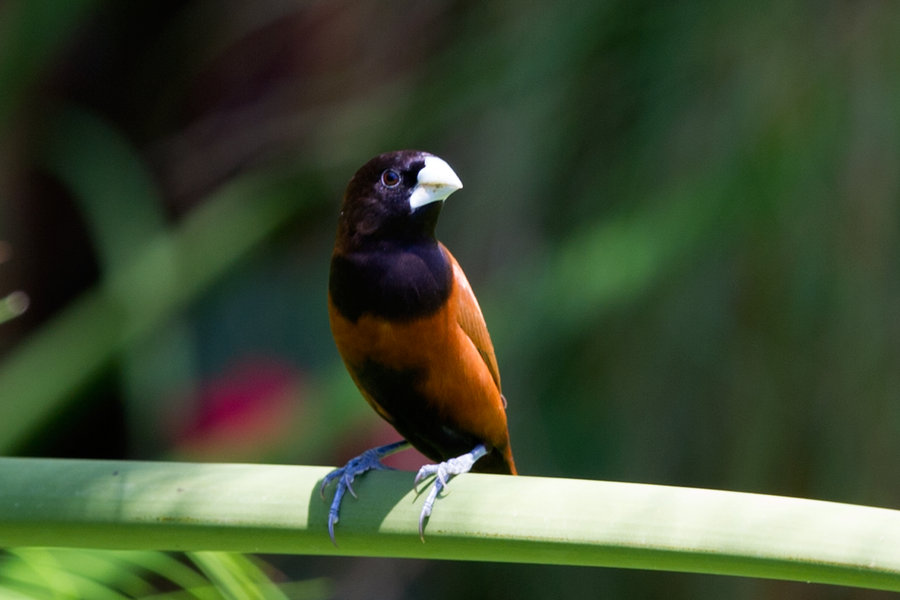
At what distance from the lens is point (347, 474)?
4.91ft

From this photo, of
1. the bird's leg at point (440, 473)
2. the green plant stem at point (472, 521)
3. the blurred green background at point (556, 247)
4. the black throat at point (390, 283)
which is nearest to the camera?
the green plant stem at point (472, 521)

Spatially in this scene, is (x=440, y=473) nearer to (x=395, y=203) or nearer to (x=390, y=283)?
(x=390, y=283)

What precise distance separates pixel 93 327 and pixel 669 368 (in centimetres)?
151

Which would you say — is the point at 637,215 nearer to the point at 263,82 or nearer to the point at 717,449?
the point at 717,449

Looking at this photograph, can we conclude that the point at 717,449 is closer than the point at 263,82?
Yes

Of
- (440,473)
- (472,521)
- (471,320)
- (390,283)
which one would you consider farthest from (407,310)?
(472,521)

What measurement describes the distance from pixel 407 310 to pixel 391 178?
222mm

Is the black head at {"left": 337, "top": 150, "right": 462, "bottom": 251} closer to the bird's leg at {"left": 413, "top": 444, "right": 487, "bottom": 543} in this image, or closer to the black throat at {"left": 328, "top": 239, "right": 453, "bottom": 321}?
the black throat at {"left": 328, "top": 239, "right": 453, "bottom": 321}

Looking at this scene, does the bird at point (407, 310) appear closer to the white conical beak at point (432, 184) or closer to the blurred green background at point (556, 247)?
the white conical beak at point (432, 184)

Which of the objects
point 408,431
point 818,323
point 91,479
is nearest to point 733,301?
point 818,323

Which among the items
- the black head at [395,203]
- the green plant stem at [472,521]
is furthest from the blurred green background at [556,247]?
the green plant stem at [472,521]

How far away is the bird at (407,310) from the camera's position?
164 cm

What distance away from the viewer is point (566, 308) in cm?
262

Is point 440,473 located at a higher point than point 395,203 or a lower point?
lower
